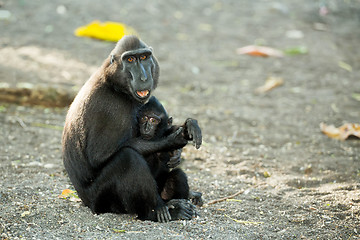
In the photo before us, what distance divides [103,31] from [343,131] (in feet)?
18.9

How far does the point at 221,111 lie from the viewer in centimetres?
853

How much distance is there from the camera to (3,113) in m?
7.64

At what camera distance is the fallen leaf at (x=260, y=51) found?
1112cm

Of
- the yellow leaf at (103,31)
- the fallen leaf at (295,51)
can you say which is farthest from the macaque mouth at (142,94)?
the fallen leaf at (295,51)

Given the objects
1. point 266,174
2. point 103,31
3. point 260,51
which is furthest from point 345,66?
point 266,174

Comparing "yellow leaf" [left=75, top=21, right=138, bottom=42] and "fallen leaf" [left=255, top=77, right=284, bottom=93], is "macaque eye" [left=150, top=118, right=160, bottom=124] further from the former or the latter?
"yellow leaf" [left=75, top=21, right=138, bottom=42]

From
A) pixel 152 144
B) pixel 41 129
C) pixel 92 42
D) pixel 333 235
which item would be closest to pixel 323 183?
pixel 333 235

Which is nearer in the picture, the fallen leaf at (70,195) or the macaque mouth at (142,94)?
the macaque mouth at (142,94)

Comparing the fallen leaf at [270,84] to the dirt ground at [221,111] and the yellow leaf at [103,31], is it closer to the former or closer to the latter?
the dirt ground at [221,111]

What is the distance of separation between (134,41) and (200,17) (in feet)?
28.0

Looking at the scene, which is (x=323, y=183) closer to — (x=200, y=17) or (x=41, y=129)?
(x=41, y=129)

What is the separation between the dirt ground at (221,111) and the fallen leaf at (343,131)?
0.45 ft

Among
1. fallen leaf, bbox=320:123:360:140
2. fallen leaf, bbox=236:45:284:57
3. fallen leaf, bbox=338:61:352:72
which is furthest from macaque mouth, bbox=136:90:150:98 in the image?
fallen leaf, bbox=338:61:352:72

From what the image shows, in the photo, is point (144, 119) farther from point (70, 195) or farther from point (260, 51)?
point (260, 51)
